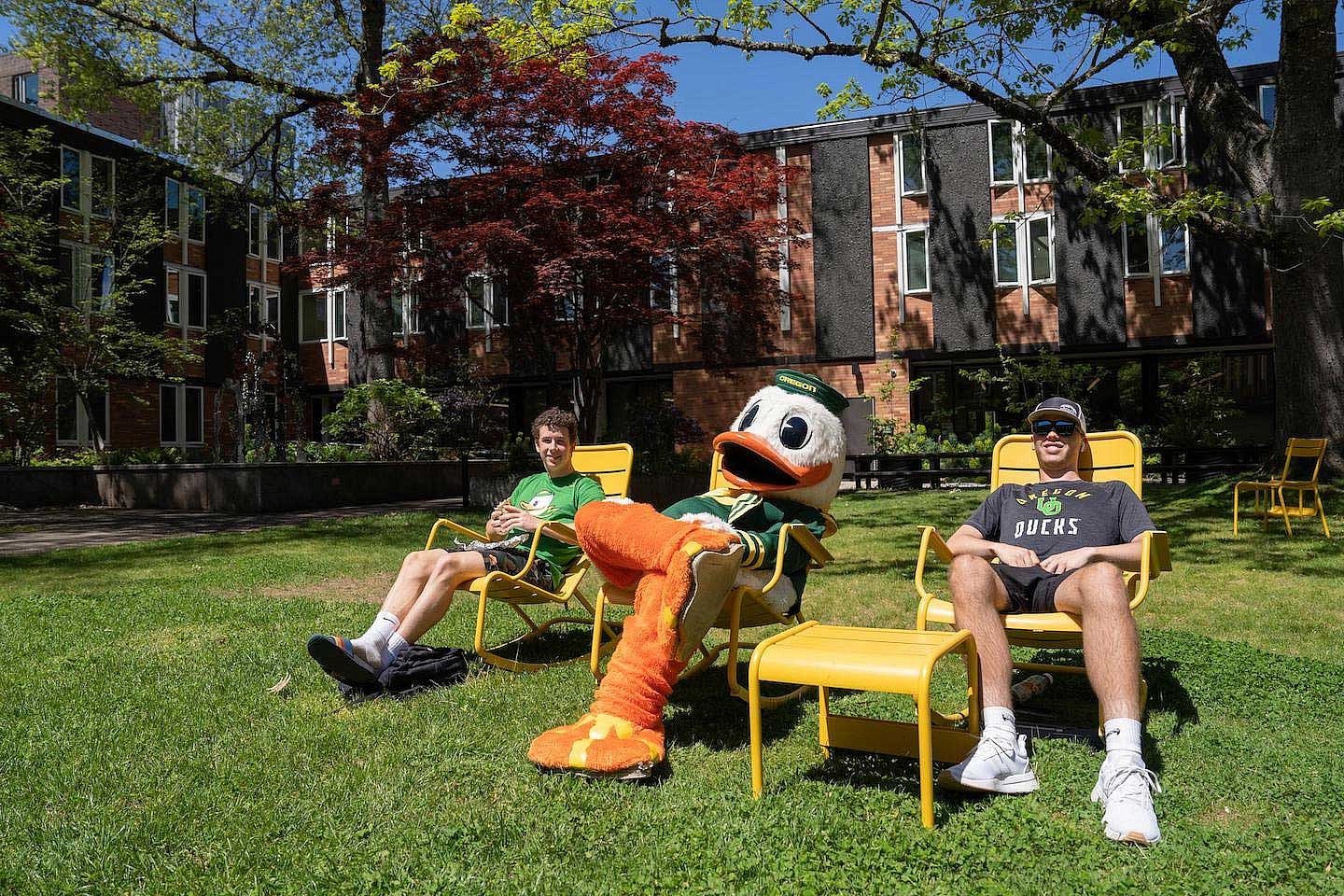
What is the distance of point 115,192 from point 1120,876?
76.3 ft

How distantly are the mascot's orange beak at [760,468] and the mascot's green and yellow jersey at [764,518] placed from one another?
6cm

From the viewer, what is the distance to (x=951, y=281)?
1938cm

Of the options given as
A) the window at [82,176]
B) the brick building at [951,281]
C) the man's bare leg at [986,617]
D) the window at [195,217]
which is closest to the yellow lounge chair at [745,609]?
the man's bare leg at [986,617]

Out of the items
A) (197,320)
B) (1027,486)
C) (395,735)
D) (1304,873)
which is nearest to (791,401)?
(1027,486)

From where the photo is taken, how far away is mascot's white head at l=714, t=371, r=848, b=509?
413 centimetres

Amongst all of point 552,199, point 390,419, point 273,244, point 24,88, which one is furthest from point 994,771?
point 24,88

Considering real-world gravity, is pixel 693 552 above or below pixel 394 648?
above

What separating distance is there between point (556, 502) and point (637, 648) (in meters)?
1.79

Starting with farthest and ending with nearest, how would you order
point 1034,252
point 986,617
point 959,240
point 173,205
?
point 173,205 → point 959,240 → point 1034,252 → point 986,617

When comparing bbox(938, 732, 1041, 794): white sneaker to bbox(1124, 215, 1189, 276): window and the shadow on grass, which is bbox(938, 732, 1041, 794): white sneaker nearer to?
the shadow on grass

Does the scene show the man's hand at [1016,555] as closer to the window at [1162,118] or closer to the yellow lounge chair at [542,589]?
the yellow lounge chair at [542,589]

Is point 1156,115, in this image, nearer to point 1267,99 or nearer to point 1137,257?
point 1267,99

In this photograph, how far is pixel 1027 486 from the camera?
12.7ft

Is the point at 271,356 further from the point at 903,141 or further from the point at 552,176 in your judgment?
the point at 903,141
